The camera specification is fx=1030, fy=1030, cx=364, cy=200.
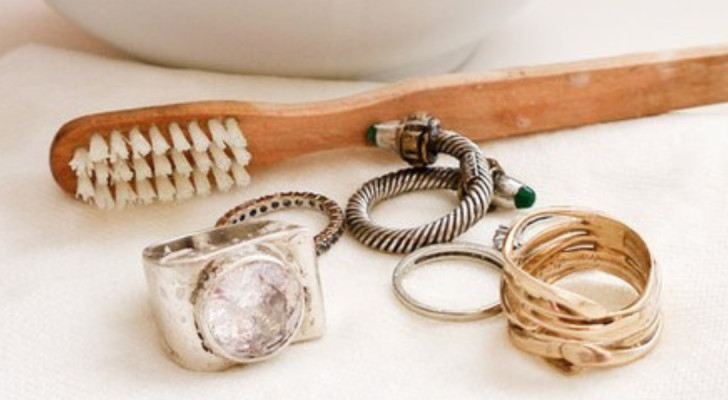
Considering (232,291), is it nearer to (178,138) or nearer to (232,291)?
(232,291)

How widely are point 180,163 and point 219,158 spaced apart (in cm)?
2

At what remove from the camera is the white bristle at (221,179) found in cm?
46

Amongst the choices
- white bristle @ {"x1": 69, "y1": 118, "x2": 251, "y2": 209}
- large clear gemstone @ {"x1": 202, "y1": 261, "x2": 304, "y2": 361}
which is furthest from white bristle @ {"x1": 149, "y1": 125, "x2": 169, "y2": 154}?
large clear gemstone @ {"x1": 202, "y1": 261, "x2": 304, "y2": 361}

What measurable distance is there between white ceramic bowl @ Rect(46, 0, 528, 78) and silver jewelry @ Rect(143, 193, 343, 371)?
0.16m

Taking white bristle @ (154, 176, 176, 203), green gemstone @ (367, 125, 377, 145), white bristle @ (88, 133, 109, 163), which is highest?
white bristle @ (88, 133, 109, 163)

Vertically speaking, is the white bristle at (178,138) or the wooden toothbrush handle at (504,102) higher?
the white bristle at (178,138)

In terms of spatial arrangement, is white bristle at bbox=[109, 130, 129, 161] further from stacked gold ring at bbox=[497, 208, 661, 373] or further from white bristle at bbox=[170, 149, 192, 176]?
stacked gold ring at bbox=[497, 208, 661, 373]

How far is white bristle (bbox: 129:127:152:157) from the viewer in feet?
1.45

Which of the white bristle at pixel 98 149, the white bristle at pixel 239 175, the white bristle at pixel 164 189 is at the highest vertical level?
the white bristle at pixel 98 149

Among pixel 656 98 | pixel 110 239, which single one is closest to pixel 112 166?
pixel 110 239

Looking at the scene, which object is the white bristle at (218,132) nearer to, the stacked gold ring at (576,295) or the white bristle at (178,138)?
the white bristle at (178,138)

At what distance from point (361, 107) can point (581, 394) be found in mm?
192

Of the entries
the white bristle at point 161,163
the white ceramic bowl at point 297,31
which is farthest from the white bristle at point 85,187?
the white ceramic bowl at point 297,31

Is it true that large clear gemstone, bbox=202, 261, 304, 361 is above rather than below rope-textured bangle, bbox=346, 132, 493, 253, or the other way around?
above
